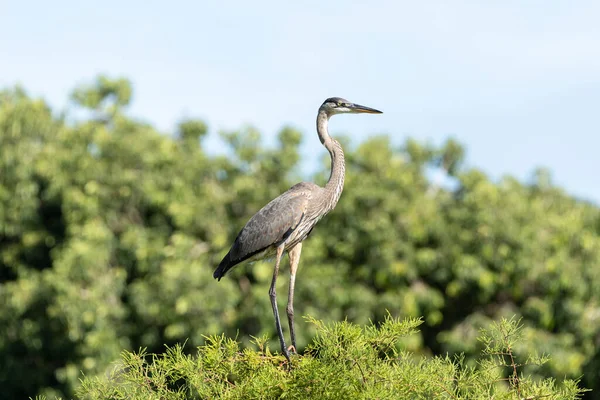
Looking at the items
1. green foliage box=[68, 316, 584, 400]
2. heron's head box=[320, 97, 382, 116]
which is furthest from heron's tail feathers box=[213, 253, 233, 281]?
green foliage box=[68, 316, 584, 400]

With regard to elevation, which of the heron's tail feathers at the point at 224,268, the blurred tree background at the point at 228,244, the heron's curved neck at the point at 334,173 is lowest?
the blurred tree background at the point at 228,244

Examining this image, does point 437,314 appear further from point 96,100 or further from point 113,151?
point 96,100

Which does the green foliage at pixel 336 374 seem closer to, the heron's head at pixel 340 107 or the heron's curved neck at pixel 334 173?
the heron's curved neck at pixel 334 173

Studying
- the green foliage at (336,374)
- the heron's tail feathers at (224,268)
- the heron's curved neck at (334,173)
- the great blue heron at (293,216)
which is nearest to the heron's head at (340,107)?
the great blue heron at (293,216)

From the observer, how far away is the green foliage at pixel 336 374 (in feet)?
18.4

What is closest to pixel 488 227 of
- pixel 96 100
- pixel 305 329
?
pixel 305 329

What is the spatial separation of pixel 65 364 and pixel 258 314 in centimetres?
419

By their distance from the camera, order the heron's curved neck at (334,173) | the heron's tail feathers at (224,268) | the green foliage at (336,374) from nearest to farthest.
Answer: the green foliage at (336,374), the heron's curved neck at (334,173), the heron's tail feathers at (224,268)

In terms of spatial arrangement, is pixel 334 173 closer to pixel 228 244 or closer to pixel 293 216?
pixel 293 216

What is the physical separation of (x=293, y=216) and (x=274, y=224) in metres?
0.17

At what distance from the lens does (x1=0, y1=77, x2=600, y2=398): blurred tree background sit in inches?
652

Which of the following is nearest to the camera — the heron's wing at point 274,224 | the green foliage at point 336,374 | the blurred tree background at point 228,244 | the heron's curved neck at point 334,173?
the green foliage at point 336,374

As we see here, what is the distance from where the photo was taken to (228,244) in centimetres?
1741

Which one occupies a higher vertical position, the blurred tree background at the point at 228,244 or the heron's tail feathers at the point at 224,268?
the heron's tail feathers at the point at 224,268
